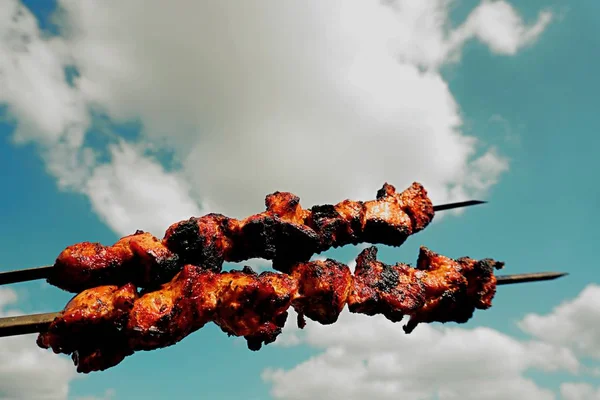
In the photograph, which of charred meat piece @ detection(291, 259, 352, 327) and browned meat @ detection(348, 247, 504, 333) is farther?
browned meat @ detection(348, 247, 504, 333)

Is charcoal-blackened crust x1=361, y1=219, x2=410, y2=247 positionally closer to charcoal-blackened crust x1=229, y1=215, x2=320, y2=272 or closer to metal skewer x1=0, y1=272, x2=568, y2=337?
charcoal-blackened crust x1=229, y1=215, x2=320, y2=272

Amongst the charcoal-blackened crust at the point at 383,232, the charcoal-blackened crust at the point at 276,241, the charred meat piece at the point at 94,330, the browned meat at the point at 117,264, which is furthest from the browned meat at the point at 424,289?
the charred meat piece at the point at 94,330

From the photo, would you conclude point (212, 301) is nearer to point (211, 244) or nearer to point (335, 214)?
point (211, 244)

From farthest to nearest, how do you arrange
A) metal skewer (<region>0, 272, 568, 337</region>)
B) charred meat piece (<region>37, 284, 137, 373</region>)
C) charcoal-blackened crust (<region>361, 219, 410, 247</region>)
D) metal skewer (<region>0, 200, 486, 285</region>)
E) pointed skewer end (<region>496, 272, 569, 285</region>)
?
charcoal-blackened crust (<region>361, 219, 410, 247</region>) → pointed skewer end (<region>496, 272, 569, 285</region>) → metal skewer (<region>0, 200, 486, 285</region>) → charred meat piece (<region>37, 284, 137, 373</region>) → metal skewer (<region>0, 272, 568, 337</region>)

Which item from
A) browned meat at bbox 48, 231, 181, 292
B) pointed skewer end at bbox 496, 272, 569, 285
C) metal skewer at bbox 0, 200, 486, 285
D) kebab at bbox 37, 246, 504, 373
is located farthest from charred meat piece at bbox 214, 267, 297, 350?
pointed skewer end at bbox 496, 272, 569, 285

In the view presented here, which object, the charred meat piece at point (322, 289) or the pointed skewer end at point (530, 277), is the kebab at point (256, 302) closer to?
the charred meat piece at point (322, 289)

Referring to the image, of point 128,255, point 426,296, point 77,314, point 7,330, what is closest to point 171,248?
point 128,255

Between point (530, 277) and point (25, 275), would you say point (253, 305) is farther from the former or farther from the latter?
point (530, 277)
